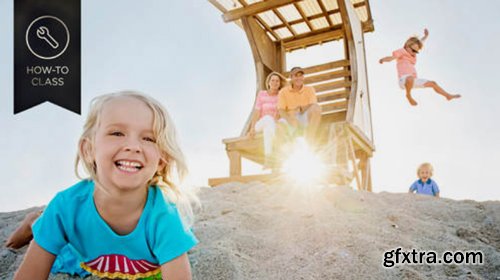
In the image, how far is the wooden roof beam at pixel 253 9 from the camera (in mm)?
5793

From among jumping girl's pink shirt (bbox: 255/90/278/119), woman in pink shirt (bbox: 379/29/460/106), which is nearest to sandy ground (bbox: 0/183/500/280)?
jumping girl's pink shirt (bbox: 255/90/278/119)

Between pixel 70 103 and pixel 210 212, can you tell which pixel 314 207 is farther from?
pixel 70 103

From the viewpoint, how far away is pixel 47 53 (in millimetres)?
4137

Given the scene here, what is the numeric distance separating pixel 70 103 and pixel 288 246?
8.27ft

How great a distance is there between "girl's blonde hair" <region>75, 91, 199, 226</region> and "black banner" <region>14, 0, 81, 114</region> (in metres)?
2.32

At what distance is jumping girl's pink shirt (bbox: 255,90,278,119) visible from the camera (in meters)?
4.96

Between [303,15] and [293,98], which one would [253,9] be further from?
[293,98]

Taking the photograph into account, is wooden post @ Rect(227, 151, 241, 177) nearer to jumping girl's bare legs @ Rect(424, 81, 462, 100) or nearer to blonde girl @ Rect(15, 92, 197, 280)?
jumping girl's bare legs @ Rect(424, 81, 462, 100)

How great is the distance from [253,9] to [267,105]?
1.78 m

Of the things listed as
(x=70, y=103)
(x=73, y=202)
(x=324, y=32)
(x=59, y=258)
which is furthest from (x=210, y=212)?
(x=324, y=32)

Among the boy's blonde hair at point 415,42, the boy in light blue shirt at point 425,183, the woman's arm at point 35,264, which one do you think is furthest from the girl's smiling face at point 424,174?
the woman's arm at point 35,264

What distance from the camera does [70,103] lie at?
3.63 metres

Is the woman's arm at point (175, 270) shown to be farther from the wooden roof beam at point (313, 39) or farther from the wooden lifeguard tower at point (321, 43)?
the wooden roof beam at point (313, 39)

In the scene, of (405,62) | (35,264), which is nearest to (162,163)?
(35,264)
